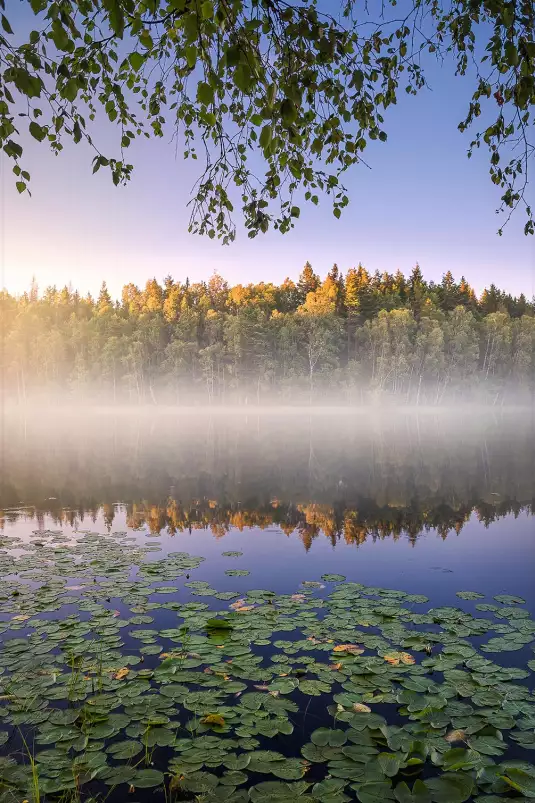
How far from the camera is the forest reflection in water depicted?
13.6 m

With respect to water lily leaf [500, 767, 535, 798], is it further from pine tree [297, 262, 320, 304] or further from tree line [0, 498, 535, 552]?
pine tree [297, 262, 320, 304]

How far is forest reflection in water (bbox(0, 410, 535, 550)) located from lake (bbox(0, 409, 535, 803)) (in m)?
0.21

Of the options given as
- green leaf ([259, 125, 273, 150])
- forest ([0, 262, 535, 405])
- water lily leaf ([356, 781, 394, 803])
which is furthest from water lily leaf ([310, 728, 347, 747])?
forest ([0, 262, 535, 405])

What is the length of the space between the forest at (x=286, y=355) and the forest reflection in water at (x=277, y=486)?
47178mm

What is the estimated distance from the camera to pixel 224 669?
5430mm

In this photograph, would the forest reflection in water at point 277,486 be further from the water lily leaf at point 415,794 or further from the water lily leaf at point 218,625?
the water lily leaf at point 415,794

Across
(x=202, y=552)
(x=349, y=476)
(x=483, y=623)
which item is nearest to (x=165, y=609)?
(x=202, y=552)

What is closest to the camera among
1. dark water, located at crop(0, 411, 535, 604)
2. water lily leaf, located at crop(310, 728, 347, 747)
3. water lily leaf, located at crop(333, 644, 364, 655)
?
water lily leaf, located at crop(310, 728, 347, 747)

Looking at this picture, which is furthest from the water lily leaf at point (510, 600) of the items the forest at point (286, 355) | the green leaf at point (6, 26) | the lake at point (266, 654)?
the forest at point (286, 355)

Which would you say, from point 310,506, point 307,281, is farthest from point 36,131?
point 307,281

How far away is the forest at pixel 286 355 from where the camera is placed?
7894 cm

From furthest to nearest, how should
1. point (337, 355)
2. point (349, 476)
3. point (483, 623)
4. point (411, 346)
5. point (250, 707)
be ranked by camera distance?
point (337, 355) < point (411, 346) < point (349, 476) < point (483, 623) < point (250, 707)

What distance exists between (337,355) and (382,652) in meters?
80.1

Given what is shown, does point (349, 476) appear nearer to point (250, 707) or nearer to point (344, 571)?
point (344, 571)
